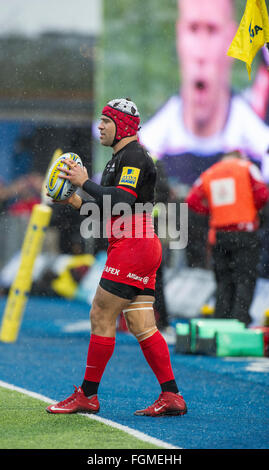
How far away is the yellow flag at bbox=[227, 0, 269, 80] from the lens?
7.08 metres

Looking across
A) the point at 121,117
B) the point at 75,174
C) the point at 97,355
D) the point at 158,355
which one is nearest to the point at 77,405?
the point at 97,355

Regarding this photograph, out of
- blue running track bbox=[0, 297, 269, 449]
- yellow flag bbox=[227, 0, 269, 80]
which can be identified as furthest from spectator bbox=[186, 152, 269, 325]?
yellow flag bbox=[227, 0, 269, 80]

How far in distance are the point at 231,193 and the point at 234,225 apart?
37 cm

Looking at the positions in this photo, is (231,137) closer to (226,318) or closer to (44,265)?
(44,265)

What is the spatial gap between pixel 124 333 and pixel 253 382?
3.69m

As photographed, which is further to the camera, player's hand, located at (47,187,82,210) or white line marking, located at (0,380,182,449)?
player's hand, located at (47,187,82,210)

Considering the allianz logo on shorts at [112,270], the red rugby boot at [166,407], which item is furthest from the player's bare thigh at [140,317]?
A: the red rugby boot at [166,407]

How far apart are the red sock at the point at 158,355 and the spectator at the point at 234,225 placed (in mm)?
4115

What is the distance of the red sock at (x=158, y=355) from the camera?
19.8ft

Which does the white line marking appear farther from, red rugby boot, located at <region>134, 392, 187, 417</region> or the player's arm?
the player's arm

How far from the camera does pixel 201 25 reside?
15.2 meters

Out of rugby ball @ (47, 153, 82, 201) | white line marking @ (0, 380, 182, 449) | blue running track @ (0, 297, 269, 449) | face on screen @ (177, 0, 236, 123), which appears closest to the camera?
white line marking @ (0, 380, 182, 449)

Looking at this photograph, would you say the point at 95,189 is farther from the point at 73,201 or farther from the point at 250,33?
the point at 250,33

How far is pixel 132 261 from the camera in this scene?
5926 mm
